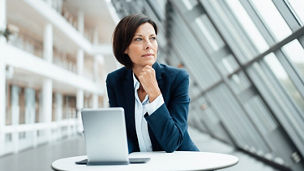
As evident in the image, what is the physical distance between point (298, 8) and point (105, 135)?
3.19 meters

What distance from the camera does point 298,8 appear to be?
4102 mm

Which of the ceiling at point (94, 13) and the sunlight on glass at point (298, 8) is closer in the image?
the sunlight on glass at point (298, 8)

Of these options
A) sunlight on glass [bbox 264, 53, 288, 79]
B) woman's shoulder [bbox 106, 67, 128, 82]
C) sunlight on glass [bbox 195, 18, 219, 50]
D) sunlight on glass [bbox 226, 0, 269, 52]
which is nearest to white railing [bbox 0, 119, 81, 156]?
sunlight on glass [bbox 195, 18, 219, 50]

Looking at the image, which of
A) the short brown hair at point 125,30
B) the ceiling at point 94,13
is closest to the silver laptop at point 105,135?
the short brown hair at point 125,30

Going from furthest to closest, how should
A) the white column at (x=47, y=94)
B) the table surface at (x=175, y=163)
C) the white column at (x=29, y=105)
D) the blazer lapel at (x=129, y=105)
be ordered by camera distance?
the white column at (x=29, y=105), the white column at (x=47, y=94), the blazer lapel at (x=129, y=105), the table surface at (x=175, y=163)

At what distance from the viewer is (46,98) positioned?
53.3 ft

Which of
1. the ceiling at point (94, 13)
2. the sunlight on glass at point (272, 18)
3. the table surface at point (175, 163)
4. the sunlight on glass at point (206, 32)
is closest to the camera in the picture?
the table surface at point (175, 163)

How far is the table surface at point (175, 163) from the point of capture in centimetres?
163

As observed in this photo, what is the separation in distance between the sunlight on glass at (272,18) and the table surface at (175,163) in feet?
10.2

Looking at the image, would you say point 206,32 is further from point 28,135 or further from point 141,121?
point 28,135

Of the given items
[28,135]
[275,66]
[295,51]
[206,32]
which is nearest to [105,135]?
[295,51]

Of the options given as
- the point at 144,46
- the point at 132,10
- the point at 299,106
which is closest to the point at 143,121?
the point at 144,46

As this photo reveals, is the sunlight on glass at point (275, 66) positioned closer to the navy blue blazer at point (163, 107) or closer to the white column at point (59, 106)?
the navy blue blazer at point (163, 107)

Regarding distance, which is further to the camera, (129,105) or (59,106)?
(59,106)
